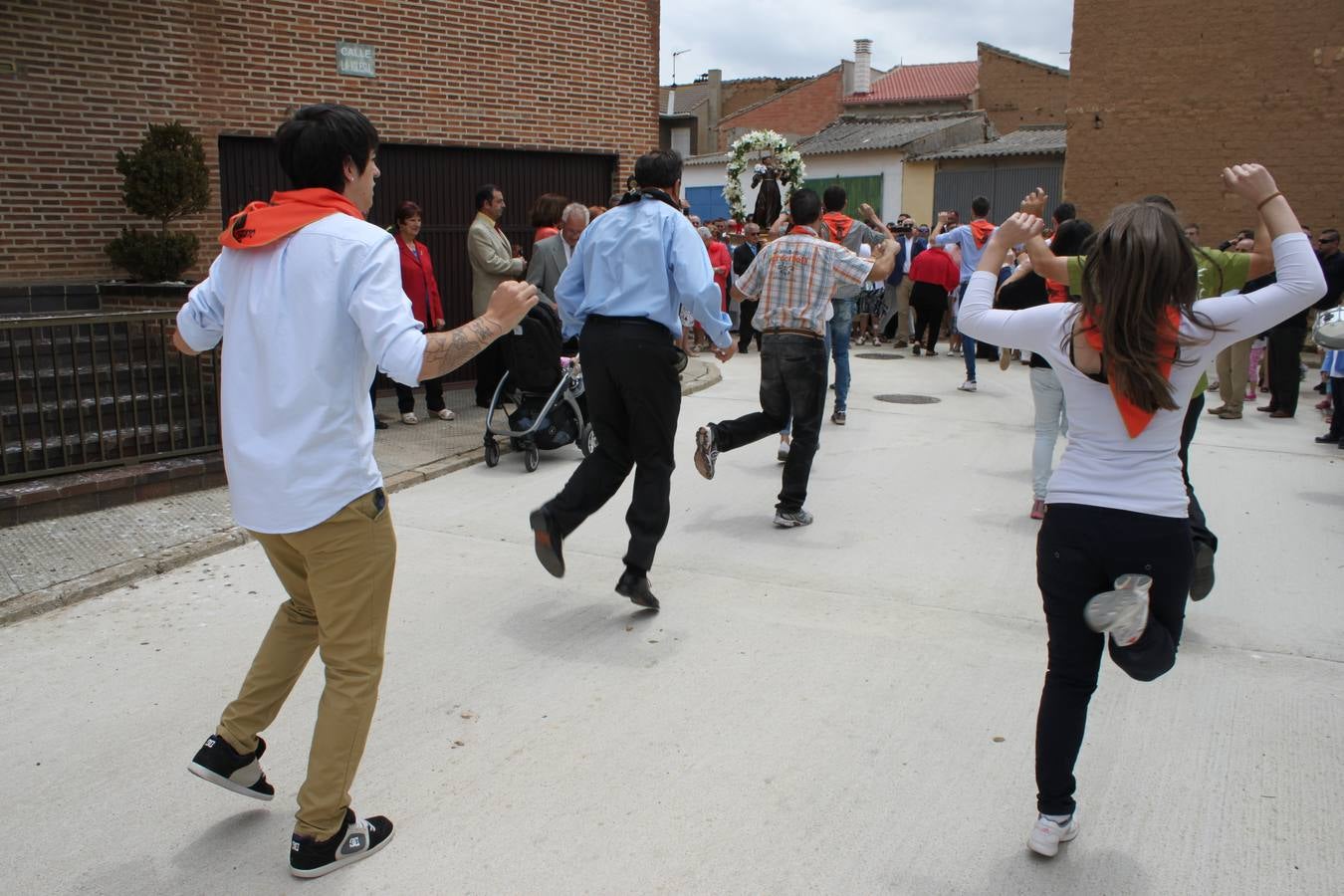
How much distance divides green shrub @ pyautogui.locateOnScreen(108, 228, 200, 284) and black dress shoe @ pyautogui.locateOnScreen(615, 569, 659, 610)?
6254 mm

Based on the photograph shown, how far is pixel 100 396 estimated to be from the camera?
681cm

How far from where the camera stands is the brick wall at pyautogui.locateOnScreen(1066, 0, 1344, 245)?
15.9 meters

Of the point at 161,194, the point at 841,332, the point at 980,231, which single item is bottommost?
the point at 841,332

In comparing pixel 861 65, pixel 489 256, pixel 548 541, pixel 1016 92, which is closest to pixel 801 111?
pixel 861 65

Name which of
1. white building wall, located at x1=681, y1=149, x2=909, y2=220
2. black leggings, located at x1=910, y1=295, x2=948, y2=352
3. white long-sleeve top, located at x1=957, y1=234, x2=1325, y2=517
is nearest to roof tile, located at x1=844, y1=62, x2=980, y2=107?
white building wall, located at x1=681, y1=149, x2=909, y2=220

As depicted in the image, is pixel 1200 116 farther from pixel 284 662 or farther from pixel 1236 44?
pixel 284 662

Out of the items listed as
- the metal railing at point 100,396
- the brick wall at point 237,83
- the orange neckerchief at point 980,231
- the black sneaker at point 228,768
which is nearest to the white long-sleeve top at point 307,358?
the black sneaker at point 228,768

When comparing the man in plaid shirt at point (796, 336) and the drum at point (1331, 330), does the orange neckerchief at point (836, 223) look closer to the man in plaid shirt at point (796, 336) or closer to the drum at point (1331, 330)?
the man in plaid shirt at point (796, 336)

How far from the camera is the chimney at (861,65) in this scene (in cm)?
4316

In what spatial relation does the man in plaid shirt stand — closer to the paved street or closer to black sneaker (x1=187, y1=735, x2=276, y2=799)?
the paved street

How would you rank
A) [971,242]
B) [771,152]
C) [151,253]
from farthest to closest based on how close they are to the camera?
1. [771,152]
2. [971,242]
3. [151,253]

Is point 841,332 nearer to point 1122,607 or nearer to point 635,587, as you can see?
point 635,587

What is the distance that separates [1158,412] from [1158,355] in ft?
0.58

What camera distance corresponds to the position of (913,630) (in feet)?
16.0
